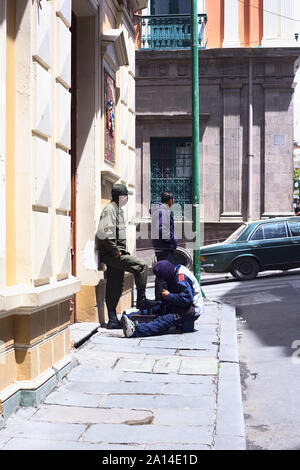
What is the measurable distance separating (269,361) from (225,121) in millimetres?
15049

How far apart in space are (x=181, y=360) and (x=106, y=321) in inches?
95.6

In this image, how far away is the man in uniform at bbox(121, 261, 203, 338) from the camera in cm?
834

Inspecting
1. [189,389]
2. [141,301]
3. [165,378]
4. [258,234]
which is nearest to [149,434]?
[189,389]

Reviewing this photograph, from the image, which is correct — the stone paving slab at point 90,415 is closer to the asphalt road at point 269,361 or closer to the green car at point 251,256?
the asphalt road at point 269,361

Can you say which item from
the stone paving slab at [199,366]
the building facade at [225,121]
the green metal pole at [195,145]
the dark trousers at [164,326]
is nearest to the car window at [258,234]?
the green metal pole at [195,145]

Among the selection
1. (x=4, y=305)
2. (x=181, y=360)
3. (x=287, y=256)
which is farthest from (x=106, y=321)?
(x=287, y=256)

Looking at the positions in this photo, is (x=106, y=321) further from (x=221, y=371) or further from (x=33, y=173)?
(x=33, y=173)

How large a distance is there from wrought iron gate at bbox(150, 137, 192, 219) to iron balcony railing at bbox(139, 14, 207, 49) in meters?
3.11

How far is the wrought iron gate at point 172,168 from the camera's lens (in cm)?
2159

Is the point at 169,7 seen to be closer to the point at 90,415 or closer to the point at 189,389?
the point at 189,389

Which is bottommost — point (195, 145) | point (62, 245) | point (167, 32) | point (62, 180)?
point (62, 245)

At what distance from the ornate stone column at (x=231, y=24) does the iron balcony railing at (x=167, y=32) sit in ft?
2.41

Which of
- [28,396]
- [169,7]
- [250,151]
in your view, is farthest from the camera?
[169,7]

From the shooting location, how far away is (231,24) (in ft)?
71.9
